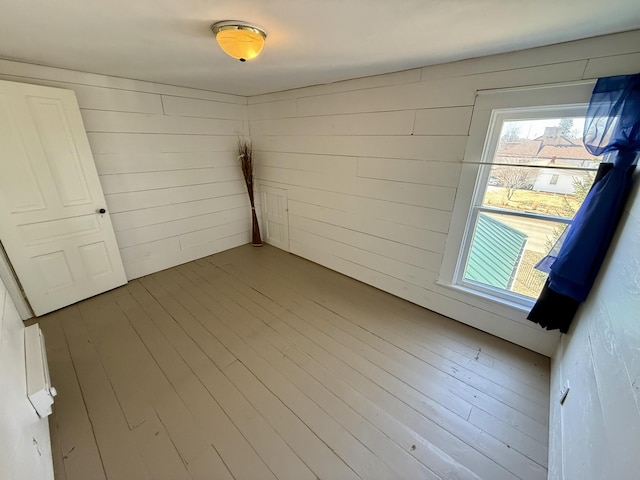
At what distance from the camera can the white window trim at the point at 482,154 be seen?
5.25ft

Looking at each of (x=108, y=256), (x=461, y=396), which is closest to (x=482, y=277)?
(x=461, y=396)

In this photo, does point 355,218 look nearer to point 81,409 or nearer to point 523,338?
point 523,338

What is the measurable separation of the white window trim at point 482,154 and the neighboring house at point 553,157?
0.57ft

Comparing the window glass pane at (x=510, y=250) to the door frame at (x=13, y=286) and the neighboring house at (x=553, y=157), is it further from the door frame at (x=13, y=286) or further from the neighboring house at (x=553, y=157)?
the door frame at (x=13, y=286)

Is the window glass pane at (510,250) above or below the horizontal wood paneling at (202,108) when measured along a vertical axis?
below

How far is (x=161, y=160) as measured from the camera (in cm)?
300

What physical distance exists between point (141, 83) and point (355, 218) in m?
2.69

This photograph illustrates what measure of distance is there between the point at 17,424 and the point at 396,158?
2.85 metres

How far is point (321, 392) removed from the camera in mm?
1716

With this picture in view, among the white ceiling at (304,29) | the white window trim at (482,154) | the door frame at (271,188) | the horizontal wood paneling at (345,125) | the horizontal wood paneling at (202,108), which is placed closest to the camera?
the white ceiling at (304,29)

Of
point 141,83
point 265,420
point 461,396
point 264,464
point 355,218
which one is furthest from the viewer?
point 355,218

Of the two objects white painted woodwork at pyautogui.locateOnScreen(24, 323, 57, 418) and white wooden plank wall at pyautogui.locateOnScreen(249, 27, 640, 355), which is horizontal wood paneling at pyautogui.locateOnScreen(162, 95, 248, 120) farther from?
white painted woodwork at pyautogui.locateOnScreen(24, 323, 57, 418)

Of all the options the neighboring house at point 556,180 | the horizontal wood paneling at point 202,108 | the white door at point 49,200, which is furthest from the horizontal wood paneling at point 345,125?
the white door at point 49,200

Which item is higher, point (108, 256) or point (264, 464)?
point (108, 256)
